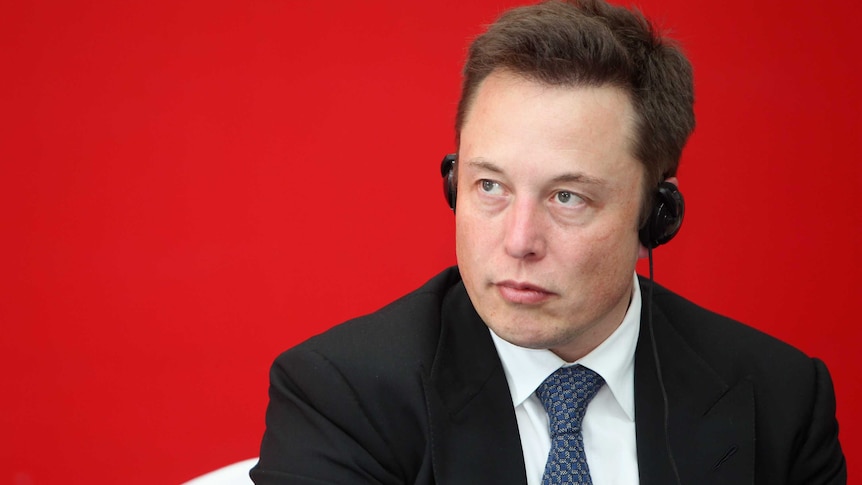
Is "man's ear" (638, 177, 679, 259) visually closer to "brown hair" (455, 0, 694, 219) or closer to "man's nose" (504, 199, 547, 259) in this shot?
"brown hair" (455, 0, 694, 219)

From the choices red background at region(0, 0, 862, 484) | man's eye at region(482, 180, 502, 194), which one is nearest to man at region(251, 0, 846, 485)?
man's eye at region(482, 180, 502, 194)

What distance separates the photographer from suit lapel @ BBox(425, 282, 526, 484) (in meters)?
1.54

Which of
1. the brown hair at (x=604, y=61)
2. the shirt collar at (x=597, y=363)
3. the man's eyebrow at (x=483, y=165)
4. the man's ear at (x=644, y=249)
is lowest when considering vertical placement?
the shirt collar at (x=597, y=363)

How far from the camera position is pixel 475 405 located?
160cm

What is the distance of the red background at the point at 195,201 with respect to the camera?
2.42 metres

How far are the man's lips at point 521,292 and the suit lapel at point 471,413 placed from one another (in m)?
0.19

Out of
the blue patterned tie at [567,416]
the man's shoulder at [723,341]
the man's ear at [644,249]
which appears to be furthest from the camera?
the man's shoulder at [723,341]

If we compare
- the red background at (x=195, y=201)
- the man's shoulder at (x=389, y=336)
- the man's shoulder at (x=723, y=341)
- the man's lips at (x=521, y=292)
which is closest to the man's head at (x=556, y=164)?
the man's lips at (x=521, y=292)

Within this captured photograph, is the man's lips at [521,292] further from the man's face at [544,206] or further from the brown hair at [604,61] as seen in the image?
the brown hair at [604,61]

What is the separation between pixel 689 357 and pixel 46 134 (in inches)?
61.3

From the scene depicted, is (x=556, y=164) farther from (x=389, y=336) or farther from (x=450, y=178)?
(x=389, y=336)

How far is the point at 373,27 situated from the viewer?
2516 mm

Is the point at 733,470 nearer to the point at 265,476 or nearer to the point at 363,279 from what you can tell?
the point at 265,476

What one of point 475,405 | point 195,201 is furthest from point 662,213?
point 195,201
